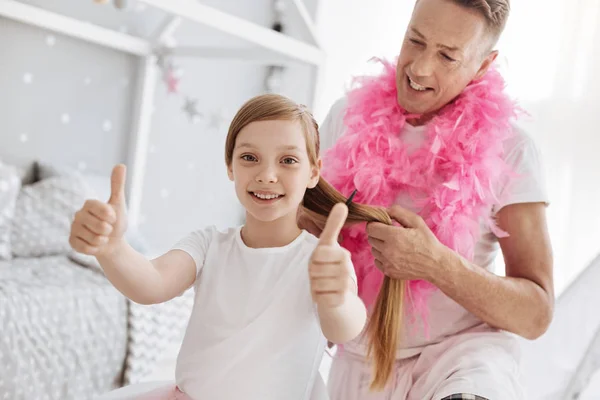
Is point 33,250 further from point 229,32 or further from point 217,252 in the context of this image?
point 217,252

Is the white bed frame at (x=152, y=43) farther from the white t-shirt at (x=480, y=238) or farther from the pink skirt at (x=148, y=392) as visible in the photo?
the pink skirt at (x=148, y=392)

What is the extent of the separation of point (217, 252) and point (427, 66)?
0.56m

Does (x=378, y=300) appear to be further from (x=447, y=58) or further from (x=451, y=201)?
(x=447, y=58)

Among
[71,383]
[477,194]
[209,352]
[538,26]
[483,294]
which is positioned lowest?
[71,383]

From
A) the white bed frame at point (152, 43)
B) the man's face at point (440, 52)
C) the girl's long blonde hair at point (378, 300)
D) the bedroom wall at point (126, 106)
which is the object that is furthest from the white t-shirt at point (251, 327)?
the bedroom wall at point (126, 106)

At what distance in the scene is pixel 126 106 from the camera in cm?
307

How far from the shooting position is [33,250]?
7.93 feet

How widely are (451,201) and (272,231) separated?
15.5 inches

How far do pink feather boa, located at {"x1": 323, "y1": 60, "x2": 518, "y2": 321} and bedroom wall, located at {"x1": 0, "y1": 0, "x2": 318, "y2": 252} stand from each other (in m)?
0.94

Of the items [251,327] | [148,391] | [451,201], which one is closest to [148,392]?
[148,391]

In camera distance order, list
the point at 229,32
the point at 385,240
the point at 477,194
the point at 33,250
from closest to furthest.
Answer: the point at 385,240, the point at 477,194, the point at 229,32, the point at 33,250

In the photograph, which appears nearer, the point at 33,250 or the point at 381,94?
the point at 381,94

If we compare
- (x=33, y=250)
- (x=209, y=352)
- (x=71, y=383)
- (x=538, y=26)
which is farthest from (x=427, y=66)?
(x=538, y=26)

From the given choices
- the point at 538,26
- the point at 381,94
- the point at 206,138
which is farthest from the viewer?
the point at 206,138
